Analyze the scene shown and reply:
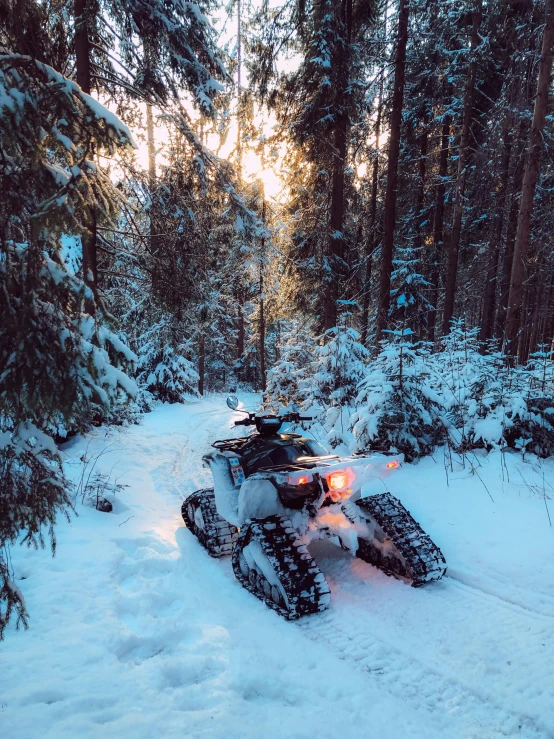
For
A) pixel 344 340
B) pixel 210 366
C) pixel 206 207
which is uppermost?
pixel 206 207

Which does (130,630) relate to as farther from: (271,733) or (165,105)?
(165,105)

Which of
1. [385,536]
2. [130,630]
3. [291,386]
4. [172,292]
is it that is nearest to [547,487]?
[385,536]

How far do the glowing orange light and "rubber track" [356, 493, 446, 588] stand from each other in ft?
2.10

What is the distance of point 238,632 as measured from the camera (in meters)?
3.26

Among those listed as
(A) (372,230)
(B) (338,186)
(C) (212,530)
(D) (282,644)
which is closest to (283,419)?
(C) (212,530)

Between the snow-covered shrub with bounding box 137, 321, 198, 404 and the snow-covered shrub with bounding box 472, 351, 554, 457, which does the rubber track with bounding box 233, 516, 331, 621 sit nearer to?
the snow-covered shrub with bounding box 472, 351, 554, 457

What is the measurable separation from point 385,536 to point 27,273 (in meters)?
3.72

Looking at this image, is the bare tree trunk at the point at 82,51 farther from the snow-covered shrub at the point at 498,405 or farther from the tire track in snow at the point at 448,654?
the tire track in snow at the point at 448,654

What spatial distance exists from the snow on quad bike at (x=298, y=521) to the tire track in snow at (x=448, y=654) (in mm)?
252

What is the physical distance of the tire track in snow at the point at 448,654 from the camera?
2486mm

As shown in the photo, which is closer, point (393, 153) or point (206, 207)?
point (206, 207)

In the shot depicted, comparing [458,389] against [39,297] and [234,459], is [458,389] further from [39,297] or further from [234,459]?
[39,297]

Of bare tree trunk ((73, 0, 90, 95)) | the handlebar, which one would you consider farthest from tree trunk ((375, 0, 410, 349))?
bare tree trunk ((73, 0, 90, 95))

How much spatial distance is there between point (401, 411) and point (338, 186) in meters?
8.16
